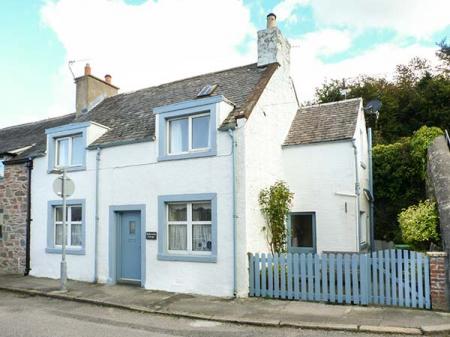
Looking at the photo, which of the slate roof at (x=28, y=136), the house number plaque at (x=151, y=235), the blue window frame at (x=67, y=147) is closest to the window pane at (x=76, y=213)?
the blue window frame at (x=67, y=147)

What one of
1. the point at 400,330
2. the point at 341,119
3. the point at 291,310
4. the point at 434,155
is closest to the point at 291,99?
the point at 341,119

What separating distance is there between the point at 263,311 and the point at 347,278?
216 cm

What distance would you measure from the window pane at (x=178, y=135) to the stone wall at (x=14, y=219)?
673 centimetres

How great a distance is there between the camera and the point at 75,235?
13.9 metres

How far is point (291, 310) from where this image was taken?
357 inches

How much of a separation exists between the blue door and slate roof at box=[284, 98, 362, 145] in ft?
19.2

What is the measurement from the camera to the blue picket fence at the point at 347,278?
8867mm

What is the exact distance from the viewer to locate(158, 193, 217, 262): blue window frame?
11.1m

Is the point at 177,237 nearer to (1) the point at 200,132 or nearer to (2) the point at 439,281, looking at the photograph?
(1) the point at 200,132

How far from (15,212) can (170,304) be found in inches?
342

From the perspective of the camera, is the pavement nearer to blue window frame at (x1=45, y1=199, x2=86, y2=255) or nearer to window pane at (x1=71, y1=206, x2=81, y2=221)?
blue window frame at (x1=45, y1=199, x2=86, y2=255)

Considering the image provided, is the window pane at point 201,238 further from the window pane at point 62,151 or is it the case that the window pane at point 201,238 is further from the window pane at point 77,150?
the window pane at point 62,151

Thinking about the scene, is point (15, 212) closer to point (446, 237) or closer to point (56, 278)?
point (56, 278)

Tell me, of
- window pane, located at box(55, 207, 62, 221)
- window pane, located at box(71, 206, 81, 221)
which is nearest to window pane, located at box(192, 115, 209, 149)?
window pane, located at box(71, 206, 81, 221)
